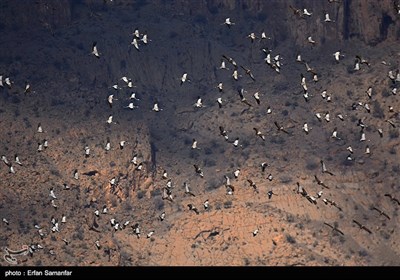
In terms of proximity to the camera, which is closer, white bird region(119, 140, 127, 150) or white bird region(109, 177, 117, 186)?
white bird region(119, 140, 127, 150)

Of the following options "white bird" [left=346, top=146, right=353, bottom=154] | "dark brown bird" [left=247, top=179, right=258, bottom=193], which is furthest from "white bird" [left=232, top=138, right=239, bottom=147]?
"white bird" [left=346, top=146, right=353, bottom=154]

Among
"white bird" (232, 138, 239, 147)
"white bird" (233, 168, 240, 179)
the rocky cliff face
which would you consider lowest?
"white bird" (233, 168, 240, 179)

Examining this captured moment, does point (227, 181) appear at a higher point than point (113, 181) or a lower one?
higher

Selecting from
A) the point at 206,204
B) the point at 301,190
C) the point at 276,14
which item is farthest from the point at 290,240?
the point at 276,14

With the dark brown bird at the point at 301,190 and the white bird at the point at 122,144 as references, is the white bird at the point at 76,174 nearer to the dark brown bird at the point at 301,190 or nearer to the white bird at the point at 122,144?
the white bird at the point at 122,144

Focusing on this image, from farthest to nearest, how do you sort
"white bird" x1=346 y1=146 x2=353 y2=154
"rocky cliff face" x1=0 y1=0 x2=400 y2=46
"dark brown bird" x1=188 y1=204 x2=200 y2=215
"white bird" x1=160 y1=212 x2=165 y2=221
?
"rocky cliff face" x1=0 y1=0 x2=400 y2=46, "white bird" x1=160 y1=212 x2=165 y2=221, "dark brown bird" x1=188 y1=204 x2=200 y2=215, "white bird" x1=346 y1=146 x2=353 y2=154

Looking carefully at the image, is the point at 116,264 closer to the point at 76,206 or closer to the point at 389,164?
the point at 76,206

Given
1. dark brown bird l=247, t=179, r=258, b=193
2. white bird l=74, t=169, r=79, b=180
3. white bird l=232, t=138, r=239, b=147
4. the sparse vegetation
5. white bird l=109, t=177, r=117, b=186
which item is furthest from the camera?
white bird l=232, t=138, r=239, b=147

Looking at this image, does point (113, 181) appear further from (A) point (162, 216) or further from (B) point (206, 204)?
(B) point (206, 204)

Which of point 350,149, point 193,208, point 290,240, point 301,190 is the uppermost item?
point 350,149

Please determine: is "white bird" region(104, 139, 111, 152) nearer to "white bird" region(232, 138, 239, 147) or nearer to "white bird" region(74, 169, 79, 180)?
"white bird" region(74, 169, 79, 180)

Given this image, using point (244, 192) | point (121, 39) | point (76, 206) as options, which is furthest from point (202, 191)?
point (121, 39)

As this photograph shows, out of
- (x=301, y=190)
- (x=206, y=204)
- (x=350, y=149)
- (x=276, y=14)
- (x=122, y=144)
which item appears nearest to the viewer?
(x=350, y=149)
